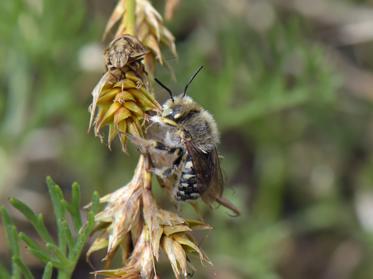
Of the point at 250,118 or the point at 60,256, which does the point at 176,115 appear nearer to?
the point at 60,256

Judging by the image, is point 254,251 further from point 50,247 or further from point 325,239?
Answer: point 50,247

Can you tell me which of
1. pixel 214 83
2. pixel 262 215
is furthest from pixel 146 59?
pixel 262 215

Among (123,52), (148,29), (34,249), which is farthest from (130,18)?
(34,249)

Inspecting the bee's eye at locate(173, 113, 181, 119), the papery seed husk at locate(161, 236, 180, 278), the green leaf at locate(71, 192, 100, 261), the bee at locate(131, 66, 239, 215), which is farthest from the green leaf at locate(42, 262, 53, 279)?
the bee's eye at locate(173, 113, 181, 119)

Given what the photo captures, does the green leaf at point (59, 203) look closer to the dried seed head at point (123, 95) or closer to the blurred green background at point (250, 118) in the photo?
the dried seed head at point (123, 95)

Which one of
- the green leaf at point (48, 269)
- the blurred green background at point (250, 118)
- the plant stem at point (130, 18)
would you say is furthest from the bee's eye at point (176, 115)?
the blurred green background at point (250, 118)
